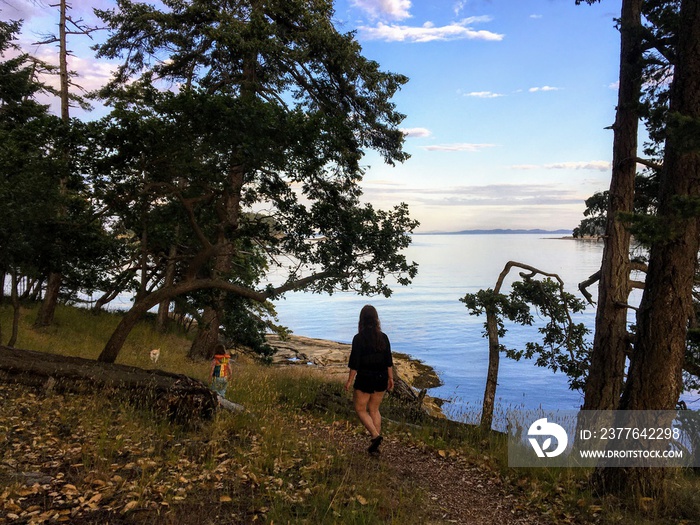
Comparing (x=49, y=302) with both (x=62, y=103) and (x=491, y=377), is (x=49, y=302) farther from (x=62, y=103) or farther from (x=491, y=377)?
(x=491, y=377)

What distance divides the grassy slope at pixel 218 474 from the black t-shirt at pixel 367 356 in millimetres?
1264

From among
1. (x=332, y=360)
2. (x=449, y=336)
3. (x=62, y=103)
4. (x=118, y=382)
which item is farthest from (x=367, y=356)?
(x=449, y=336)

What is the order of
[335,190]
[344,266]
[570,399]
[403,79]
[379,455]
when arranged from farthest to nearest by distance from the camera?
1. [570,399]
2. [403,79]
3. [335,190]
4. [344,266]
5. [379,455]

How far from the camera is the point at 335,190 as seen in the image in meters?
13.4

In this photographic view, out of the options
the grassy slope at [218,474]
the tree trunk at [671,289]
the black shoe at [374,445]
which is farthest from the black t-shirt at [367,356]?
the tree trunk at [671,289]

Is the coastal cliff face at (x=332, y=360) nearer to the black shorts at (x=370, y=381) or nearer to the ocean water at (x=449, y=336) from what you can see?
the ocean water at (x=449, y=336)

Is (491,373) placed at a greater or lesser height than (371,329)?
lesser

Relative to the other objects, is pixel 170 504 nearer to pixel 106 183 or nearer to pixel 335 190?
pixel 106 183

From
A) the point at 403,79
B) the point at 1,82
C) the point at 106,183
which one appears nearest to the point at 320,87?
the point at 403,79

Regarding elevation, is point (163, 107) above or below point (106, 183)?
above

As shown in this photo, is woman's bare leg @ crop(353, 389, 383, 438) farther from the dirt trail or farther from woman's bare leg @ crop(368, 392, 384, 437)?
the dirt trail

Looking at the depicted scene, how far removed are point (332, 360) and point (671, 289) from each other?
881 inches

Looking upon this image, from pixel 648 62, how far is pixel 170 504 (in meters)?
10.7

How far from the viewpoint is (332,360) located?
2725cm
